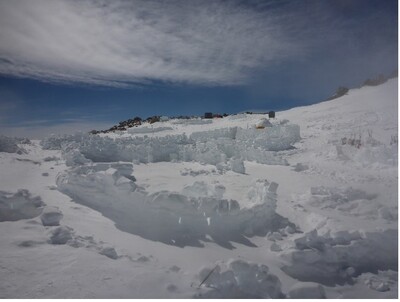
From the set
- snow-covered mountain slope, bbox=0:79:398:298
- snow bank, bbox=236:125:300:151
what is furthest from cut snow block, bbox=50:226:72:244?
snow bank, bbox=236:125:300:151

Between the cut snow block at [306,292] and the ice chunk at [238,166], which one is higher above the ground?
the ice chunk at [238,166]

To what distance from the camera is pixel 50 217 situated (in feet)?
11.0

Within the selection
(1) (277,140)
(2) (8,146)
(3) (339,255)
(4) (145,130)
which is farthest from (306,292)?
(4) (145,130)

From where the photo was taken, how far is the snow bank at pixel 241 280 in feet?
9.13

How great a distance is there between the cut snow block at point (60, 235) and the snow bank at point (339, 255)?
6.82 feet

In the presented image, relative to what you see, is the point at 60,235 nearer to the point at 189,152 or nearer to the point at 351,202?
the point at 351,202

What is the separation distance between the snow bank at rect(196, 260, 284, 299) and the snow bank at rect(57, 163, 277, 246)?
65 cm

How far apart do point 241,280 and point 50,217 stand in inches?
78.6

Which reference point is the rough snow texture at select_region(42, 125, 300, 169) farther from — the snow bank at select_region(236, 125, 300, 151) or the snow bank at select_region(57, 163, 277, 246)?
the snow bank at select_region(57, 163, 277, 246)

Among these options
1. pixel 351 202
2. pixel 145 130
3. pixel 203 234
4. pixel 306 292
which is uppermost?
pixel 145 130

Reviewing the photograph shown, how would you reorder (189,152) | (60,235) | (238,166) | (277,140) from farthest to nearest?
1. (277,140)
2. (189,152)
3. (238,166)
4. (60,235)

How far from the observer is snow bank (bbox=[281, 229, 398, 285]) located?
10.3ft

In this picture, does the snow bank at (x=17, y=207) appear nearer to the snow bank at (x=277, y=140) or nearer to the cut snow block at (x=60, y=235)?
the cut snow block at (x=60, y=235)

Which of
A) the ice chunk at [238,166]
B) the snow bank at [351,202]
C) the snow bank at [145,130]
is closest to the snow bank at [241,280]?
the snow bank at [351,202]
